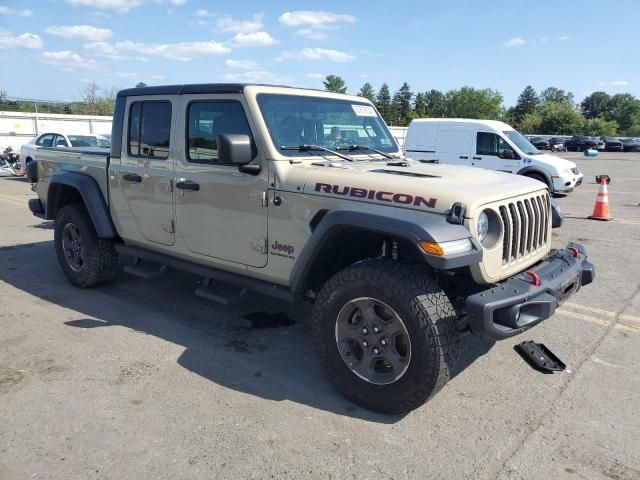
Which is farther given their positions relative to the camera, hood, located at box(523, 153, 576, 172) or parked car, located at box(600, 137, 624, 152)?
parked car, located at box(600, 137, 624, 152)

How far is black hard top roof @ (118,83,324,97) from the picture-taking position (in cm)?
403

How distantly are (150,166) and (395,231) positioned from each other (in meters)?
2.63

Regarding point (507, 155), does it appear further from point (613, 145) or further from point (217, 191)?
point (613, 145)

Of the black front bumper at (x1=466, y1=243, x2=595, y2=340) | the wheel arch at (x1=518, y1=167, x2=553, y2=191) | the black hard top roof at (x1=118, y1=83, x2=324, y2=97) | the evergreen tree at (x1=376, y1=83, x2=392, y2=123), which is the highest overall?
the evergreen tree at (x1=376, y1=83, x2=392, y2=123)

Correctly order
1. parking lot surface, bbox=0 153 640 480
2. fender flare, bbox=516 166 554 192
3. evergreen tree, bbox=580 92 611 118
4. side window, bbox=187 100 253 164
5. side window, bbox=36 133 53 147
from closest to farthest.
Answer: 1. parking lot surface, bbox=0 153 640 480
2. side window, bbox=187 100 253 164
3. fender flare, bbox=516 166 554 192
4. side window, bbox=36 133 53 147
5. evergreen tree, bbox=580 92 611 118

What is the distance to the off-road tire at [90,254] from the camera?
5.43 meters

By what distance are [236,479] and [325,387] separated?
3.56 ft

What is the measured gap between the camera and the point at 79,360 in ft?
13.0

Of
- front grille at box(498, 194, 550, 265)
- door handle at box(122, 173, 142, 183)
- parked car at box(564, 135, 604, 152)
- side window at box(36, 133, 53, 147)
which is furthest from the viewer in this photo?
parked car at box(564, 135, 604, 152)

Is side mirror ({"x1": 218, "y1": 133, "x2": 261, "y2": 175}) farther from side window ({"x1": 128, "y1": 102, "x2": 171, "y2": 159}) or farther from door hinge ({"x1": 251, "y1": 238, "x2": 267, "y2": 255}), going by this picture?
side window ({"x1": 128, "y1": 102, "x2": 171, "y2": 159})

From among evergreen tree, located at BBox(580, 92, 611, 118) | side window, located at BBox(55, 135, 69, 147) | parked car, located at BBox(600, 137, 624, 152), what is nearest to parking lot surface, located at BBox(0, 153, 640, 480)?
side window, located at BBox(55, 135, 69, 147)

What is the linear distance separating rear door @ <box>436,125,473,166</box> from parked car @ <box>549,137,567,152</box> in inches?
1608

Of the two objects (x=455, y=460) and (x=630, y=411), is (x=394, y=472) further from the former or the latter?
(x=630, y=411)

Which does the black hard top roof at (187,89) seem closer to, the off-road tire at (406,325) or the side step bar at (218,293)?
the side step bar at (218,293)
